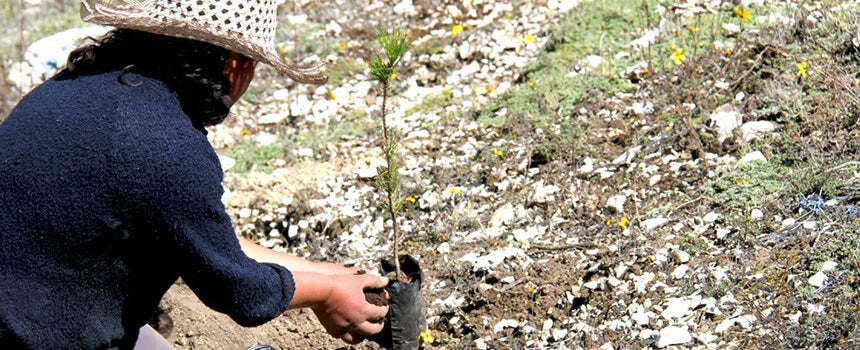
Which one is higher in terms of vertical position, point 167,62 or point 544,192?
point 167,62

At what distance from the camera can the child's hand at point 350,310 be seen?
8.47ft

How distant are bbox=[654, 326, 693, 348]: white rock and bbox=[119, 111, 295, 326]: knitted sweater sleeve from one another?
1455 mm

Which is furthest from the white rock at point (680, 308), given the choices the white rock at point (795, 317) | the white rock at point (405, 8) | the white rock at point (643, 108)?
the white rock at point (405, 8)

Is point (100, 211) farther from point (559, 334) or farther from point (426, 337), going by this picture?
point (559, 334)

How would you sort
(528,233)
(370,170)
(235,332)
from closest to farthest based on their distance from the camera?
(235,332), (528,233), (370,170)

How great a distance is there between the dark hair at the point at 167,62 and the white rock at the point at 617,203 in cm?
203

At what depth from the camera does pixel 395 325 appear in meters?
2.96

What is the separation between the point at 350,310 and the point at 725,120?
2240 millimetres

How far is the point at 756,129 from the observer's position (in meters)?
4.05

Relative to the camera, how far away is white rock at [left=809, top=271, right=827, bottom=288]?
315cm

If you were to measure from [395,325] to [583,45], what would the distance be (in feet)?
9.33

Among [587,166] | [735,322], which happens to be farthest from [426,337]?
[587,166]

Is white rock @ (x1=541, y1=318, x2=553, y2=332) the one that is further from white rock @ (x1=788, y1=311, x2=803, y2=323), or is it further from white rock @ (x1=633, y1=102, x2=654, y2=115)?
white rock @ (x1=633, y1=102, x2=654, y2=115)

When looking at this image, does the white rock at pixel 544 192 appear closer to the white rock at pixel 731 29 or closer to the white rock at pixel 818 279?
the white rock at pixel 818 279
